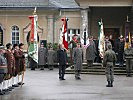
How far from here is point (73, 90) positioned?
754 inches

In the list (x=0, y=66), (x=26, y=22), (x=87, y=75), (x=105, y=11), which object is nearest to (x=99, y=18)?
(x=105, y=11)

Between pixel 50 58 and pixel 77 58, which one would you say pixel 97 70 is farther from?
pixel 50 58

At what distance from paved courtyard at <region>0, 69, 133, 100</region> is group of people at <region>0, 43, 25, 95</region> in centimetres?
38

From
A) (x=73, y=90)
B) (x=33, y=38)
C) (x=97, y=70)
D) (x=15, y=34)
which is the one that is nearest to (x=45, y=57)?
(x=97, y=70)

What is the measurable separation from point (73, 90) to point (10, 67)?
2.72 meters

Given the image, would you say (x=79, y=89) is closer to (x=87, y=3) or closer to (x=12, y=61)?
(x=12, y=61)

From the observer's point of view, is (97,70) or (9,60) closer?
(9,60)

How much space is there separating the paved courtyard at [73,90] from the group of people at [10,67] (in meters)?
0.38

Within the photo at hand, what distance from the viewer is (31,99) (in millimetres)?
16297

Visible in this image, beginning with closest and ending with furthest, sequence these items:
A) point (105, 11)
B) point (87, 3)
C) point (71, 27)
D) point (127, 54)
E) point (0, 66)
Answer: point (0, 66) < point (127, 54) < point (87, 3) < point (105, 11) < point (71, 27)

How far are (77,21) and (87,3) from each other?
670 centimetres

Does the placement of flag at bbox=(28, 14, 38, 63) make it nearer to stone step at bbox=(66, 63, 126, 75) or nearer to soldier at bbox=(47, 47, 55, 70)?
stone step at bbox=(66, 63, 126, 75)

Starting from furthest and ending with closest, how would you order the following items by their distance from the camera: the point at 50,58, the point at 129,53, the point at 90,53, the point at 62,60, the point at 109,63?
the point at 50,58
the point at 90,53
the point at 129,53
the point at 62,60
the point at 109,63

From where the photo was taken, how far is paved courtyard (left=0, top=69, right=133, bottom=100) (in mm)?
16891
